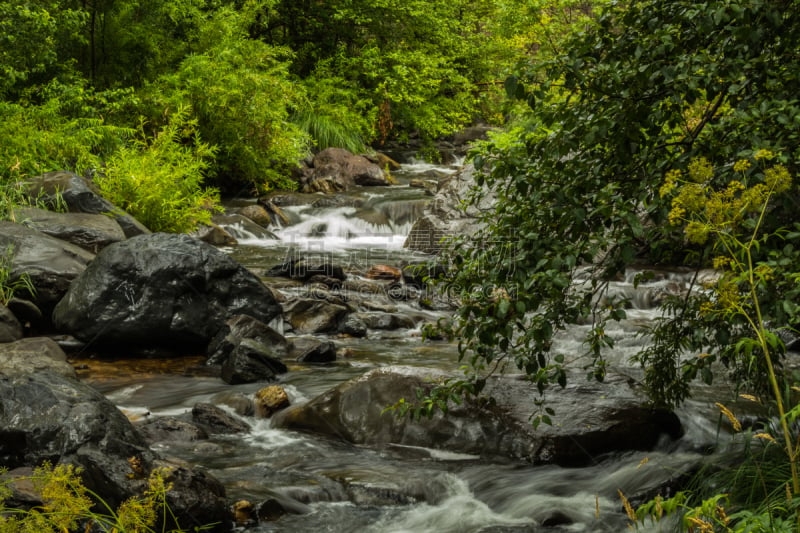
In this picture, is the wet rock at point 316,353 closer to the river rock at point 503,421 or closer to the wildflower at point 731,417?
the river rock at point 503,421

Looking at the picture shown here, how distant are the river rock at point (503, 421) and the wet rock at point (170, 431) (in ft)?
2.28

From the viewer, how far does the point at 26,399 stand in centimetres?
454

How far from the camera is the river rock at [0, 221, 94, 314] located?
7762 mm

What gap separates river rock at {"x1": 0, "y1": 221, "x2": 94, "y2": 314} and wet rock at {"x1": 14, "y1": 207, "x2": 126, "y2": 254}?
50 cm

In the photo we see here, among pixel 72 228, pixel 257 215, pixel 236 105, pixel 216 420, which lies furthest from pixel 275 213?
pixel 216 420

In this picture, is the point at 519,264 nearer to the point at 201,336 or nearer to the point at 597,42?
the point at 597,42

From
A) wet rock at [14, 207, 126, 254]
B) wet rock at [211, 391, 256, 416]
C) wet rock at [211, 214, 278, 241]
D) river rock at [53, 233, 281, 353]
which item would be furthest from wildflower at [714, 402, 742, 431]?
wet rock at [211, 214, 278, 241]

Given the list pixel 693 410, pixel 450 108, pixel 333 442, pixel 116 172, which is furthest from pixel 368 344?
pixel 450 108

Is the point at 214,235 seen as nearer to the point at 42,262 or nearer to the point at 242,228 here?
the point at 242,228

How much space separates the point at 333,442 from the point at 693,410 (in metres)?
2.92

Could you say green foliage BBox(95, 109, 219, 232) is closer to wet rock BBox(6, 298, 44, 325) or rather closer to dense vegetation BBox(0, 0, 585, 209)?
dense vegetation BBox(0, 0, 585, 209)

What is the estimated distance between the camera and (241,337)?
25.7ft

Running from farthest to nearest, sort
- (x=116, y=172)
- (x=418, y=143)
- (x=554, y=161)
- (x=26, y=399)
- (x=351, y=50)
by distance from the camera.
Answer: (x=418, y=143) → (x=351, y=50) → (x=116, y=172) → (x=26, y=399) → (x=554, y=161)

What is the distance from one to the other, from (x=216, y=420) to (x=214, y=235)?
8148mm
